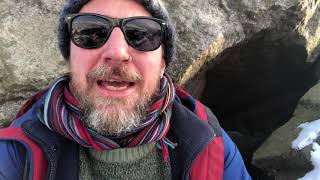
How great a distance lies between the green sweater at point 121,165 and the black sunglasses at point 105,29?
0.60 metres

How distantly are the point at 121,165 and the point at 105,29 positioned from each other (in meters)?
0.77

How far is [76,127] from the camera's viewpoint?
2578mm

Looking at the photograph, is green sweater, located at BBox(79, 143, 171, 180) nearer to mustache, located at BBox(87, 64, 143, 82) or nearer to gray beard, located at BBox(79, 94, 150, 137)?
gray beard, located at BBox(79, 94, 150, 137)

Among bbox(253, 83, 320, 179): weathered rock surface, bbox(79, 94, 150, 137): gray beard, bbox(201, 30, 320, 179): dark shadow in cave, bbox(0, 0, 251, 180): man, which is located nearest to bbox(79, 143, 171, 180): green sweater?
bbox(0, 0, 251, 180): man

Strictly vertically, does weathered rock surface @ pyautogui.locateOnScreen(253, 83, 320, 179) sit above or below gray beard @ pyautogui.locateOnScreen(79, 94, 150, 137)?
below

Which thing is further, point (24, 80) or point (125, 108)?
point (24, 80)

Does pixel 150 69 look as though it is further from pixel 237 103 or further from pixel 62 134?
pixel 237 103

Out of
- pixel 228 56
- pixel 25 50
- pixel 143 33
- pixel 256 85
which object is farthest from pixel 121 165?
pixel 256 85

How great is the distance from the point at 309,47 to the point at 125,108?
8.76 ft

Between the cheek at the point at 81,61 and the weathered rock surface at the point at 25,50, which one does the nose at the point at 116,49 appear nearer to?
the cheek at the point at 81,61

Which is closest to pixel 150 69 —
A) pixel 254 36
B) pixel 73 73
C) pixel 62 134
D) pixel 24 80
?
pixel 73 73

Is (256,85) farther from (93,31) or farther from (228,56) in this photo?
(93,31)

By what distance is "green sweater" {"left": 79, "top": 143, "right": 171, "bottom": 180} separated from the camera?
2.70 meters

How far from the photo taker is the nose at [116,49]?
2.52 meters
